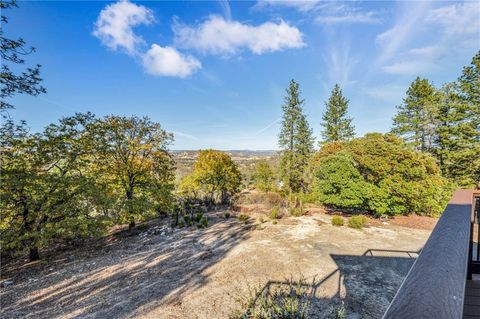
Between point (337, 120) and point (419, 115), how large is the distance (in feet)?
25.1

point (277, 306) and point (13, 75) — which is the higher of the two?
point (13, 75)

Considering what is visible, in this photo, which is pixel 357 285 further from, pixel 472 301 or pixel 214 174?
pixel 214 174

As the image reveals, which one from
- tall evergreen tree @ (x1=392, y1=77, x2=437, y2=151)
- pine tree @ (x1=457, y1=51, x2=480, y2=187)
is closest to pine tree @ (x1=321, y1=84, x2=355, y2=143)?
tall evergreen tree @ (x1=392, y1=77, x2=437, y2=151)

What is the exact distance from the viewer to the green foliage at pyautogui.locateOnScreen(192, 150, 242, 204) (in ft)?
61.1

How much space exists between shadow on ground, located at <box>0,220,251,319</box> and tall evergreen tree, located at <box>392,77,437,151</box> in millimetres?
18876

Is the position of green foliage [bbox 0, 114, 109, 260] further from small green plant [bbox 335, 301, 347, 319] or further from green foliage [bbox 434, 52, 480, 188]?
green foliage [bbox 434, 52, 480, 188]

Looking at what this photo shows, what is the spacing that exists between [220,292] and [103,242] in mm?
8195

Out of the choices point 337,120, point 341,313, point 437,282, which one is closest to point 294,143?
point 337,120

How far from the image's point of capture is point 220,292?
233 inches

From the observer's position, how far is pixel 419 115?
19.4 metres

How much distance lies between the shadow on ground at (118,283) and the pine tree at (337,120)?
796 inches

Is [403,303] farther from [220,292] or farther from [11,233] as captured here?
[11,233]

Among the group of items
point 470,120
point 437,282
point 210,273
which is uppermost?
point 470,120

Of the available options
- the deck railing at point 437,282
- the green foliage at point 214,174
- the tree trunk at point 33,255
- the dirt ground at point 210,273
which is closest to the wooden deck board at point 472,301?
the deck railing at point 437,282
